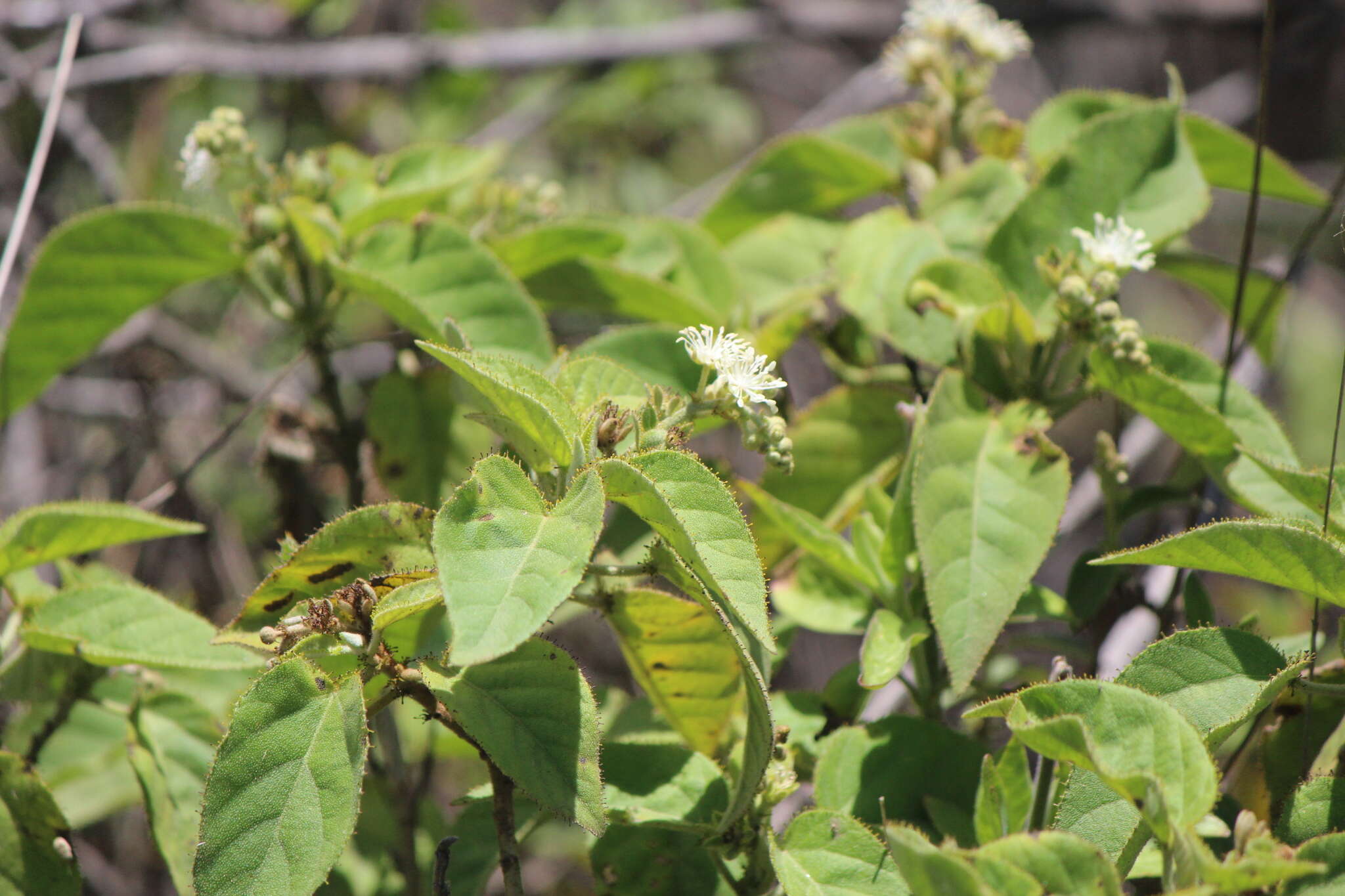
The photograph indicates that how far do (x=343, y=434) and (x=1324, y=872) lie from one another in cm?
182

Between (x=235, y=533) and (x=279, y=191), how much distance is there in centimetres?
180

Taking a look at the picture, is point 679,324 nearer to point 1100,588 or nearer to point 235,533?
point 1100,588

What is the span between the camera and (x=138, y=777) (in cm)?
162

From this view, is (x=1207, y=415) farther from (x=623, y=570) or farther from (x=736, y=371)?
(x=623, y=570)

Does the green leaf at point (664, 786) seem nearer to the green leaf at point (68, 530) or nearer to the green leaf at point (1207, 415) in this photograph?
the green leaf at point (68, 530)

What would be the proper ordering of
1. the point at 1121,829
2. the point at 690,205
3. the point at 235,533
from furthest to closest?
the point at 690,205 → the point at 235,533 → the point at 1121,829

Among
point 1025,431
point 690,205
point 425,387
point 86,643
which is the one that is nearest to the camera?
point 86,643

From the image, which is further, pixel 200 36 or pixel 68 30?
pixel 200 36

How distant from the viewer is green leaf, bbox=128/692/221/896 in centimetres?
158

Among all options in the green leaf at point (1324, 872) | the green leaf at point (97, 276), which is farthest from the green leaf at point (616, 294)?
the green leaf at point (1324, 872)

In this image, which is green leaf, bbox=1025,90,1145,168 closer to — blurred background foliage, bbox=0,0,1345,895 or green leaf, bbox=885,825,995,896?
blurred background foliage, bbox=0,0,1345,895

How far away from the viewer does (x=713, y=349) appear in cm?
147

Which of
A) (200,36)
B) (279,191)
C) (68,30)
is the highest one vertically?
(200,36)

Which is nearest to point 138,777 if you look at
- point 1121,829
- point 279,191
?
point 279,191
